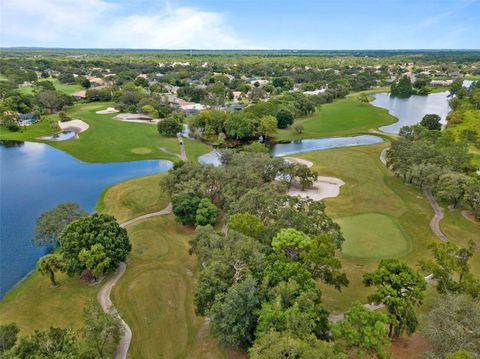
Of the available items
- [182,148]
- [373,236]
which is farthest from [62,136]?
[373,236]

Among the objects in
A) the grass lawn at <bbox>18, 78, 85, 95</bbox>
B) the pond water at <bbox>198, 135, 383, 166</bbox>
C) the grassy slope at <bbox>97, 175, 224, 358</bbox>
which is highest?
the grass lawn at <bbox>18, 78, 85, 95</bbox>

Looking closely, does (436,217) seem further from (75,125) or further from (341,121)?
(75,125)

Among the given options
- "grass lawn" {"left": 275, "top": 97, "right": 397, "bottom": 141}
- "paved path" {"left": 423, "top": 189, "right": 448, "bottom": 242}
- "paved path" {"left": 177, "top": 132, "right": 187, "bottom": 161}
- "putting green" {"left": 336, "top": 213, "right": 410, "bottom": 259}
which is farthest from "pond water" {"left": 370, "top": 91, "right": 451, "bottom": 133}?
"putting green" {"left": 336, "top": 213, "right": 410, "bottom": 259}

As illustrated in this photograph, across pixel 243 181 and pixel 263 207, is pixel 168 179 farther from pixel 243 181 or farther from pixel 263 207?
pixel 263 207

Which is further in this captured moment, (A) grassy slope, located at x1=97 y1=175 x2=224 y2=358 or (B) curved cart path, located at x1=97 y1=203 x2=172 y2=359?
(A) grassy slope, located at x1=97 y1=175 x2=224 y2=358

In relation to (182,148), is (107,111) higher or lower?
higher

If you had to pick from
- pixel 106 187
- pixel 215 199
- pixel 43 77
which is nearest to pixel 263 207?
pixel 215 199

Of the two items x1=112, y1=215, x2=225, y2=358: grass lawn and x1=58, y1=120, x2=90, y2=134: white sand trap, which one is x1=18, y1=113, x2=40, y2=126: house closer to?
x1=58, y1=120, x2=90, y2=134: white sand trap
